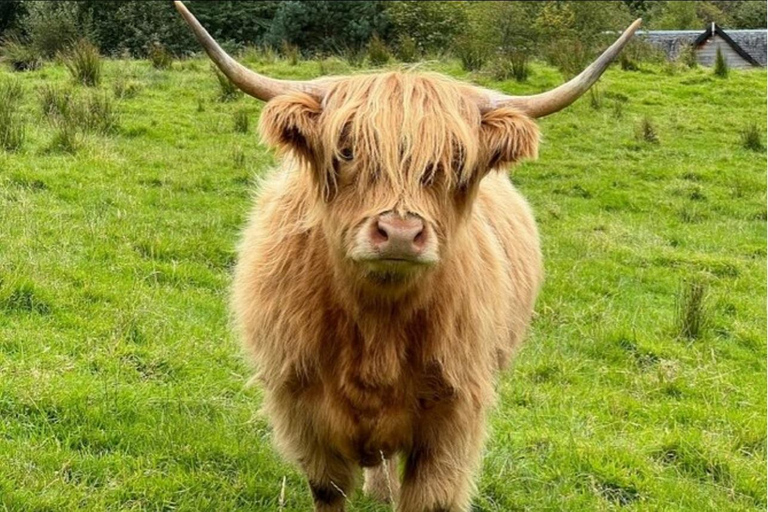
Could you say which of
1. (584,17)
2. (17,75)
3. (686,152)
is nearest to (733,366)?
(686,152)

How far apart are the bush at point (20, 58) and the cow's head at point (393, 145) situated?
10.4 meters

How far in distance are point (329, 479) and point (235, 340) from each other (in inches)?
53.6

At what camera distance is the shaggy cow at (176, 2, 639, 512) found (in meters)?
2.22

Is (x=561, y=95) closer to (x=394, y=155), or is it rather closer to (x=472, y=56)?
(x=394, y=155)

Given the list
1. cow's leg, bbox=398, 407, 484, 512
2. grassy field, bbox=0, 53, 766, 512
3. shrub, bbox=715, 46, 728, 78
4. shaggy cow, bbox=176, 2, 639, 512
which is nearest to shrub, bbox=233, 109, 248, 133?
grassy field, bbox=0, 53, 766, 512

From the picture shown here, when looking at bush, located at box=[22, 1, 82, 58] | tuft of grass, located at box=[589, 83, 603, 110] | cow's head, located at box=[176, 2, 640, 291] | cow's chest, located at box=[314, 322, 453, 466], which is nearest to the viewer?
cow's head, located at box=[176, 2, 640, 291]

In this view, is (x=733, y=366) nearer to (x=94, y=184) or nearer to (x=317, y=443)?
(x=317, y=443)

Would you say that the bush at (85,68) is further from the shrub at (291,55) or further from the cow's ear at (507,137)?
the cow's ear at (507,137)

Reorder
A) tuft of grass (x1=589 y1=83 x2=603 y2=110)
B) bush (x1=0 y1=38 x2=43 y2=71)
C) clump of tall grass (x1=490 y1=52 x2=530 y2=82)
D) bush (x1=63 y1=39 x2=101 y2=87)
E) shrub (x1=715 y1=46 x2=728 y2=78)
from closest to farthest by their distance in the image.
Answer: bush (x1=63 y1=39 x2=101 y2=87) → tuft of grass (x1=589 y1=83 x2=603 y2=110) → clump of tall grass (x1=490 y1=52 x2=530 y2=82) → bush (x1=0 y1=38 x2=43 y2=71) → shrub (x1=715 y1=46 x2=728 y2=78)

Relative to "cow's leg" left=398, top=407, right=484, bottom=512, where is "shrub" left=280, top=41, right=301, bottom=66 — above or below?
above

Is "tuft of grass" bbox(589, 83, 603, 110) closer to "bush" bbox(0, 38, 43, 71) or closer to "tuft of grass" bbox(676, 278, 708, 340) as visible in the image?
"tuft of grass" bbox(676, 278, 708, 340)

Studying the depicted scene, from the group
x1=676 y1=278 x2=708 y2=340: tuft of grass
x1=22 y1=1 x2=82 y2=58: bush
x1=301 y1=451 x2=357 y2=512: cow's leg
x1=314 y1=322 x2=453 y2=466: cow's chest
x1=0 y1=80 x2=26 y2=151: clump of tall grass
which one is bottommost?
x1=676 y1=278 x2=708 y2=340: tuft of grass

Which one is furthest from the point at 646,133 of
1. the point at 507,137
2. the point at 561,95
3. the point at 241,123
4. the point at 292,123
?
the point at 292,123

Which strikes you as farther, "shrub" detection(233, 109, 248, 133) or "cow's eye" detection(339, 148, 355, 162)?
"shrub" detection(233, 109, 248, 133)
